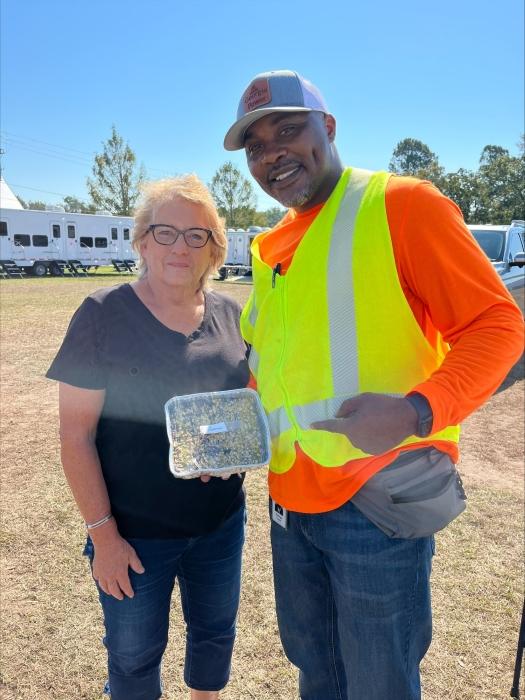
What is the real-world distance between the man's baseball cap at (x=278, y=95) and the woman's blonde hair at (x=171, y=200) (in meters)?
0.36

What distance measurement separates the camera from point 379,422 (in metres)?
1.22

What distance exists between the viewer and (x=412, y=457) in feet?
4.76

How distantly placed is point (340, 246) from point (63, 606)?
2.62 metres

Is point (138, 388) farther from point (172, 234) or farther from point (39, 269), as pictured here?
point (39, 269)

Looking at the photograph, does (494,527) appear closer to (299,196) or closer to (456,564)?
(456,564)

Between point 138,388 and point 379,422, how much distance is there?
34.8 inches

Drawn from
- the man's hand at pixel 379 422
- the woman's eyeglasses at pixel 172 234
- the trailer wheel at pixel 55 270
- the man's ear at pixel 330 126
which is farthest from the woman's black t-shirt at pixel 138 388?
the trailer wheel at pixel 55 270

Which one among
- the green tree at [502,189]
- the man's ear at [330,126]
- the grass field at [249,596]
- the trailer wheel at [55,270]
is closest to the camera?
the man's ear at [330,126]

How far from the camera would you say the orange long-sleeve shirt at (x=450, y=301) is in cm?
123

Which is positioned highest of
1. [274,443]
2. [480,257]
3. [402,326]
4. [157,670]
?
[480,257]

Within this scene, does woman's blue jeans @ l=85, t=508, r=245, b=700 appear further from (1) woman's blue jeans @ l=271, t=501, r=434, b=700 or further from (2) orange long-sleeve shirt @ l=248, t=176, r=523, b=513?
(2) orange long-sleeve shirt @ l=248, t=176, r=523, b=513

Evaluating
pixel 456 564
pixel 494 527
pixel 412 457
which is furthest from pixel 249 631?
pixel 494 527

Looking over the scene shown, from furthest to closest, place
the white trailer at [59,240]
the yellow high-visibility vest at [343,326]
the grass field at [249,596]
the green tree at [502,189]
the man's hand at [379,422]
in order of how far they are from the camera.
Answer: the green tree at [502,189]
the white trailer at [59,240]
the grass field at [249,596]
the yellow high-visibility vest at [343,326]
the man's hand at [379,422]

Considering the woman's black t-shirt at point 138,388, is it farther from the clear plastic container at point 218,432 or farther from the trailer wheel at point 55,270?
the trailer wheel at point 55,270
